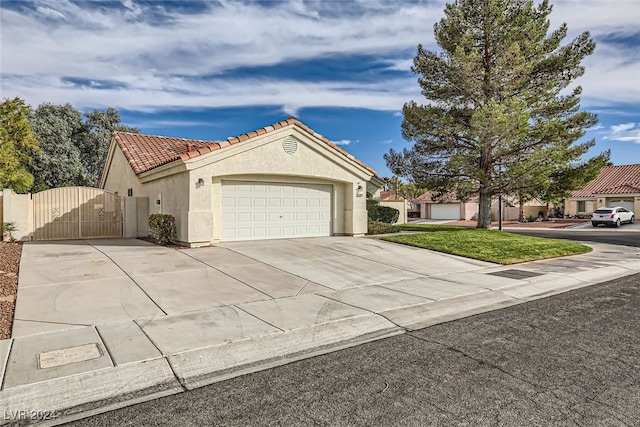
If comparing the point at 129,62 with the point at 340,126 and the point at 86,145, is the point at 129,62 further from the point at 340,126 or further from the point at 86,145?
the point at 86,145

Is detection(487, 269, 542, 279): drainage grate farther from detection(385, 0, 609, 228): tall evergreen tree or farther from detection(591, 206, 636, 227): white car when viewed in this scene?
detection(591, 206, 636, 227): white car

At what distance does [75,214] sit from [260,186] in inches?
299

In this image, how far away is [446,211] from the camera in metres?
47.6

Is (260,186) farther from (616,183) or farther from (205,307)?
(616,183)

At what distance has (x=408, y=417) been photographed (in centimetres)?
331

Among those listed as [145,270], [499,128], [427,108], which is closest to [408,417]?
[145,270]

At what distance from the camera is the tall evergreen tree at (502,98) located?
18.1m

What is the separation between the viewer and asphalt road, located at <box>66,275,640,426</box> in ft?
10.9

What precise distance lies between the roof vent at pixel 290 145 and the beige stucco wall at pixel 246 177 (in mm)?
122

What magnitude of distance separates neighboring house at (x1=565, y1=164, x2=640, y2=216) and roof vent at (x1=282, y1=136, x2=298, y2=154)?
32568mm

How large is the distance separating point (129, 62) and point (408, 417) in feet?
55.4

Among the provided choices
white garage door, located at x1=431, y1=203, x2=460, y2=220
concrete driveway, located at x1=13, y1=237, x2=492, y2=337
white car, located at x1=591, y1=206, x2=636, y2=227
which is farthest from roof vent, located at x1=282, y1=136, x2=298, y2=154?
white garage door, located at x1=431, y1=203, x2=460, y2=220

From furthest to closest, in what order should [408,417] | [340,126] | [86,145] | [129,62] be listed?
[86,145] → [340,126] → [129,62] → [408,417]

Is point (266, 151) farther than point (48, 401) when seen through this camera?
Yes
